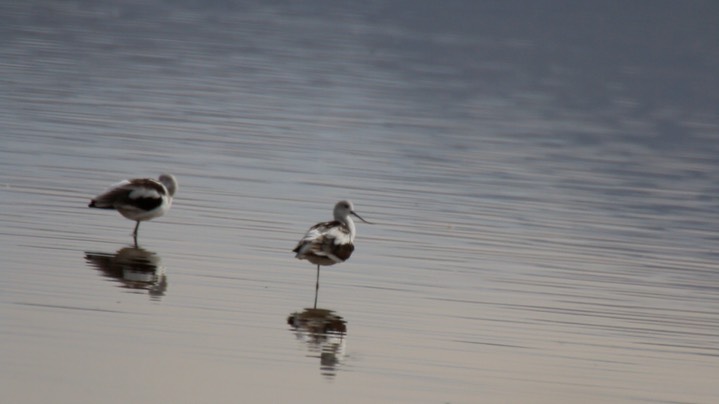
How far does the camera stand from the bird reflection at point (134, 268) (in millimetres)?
14039

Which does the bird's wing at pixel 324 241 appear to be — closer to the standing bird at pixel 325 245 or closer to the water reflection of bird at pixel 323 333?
the standing bird at pixel 325 245

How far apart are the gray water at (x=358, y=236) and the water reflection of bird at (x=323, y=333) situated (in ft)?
0.14

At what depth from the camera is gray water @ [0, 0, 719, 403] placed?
1175cm

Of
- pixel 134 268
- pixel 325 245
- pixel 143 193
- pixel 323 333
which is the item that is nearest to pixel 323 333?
pixel 323 333

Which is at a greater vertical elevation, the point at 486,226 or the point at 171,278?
the point at 486,226

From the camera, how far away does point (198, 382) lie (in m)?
10.8

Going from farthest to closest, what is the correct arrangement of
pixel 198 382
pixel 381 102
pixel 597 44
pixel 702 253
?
pixel 597 44, pixel 381 102, pixel 702 253, pixel 198 382

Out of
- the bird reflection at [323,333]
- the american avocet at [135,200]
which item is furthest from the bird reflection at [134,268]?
the bird reflection at [323,333]

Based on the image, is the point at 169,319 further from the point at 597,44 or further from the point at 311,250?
the point at 597,44

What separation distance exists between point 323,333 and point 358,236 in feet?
17.7

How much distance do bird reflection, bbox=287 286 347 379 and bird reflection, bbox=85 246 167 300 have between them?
1.28 m

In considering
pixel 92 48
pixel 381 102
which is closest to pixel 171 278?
pixel 381 102

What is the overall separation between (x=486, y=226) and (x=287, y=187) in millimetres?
3128

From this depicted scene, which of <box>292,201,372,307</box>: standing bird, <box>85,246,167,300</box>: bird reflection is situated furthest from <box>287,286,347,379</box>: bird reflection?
<box>85,246,167,300</box>: bird reflection
